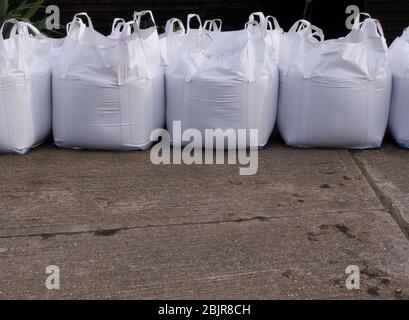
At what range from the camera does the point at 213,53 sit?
450cm

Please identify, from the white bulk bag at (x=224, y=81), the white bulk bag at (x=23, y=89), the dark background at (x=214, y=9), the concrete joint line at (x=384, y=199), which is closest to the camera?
the concrete joint line at (x=384, y=199)

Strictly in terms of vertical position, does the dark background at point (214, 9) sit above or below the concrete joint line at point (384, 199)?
above

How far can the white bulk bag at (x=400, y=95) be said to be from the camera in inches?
176

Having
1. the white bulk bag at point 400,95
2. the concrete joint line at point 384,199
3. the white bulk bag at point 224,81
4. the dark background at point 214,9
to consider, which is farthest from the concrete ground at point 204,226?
the dark background at point 214,9

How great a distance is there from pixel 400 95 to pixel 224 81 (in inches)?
54.7

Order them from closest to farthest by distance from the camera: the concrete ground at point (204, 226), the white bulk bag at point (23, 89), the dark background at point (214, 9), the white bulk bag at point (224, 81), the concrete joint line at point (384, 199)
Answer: the concrete ground at point (204, 226)
the concrete joint line at point (384, 199)
the white bulk bag at point (23, 89)
the white bulk bag at point (224, 81)
the dark background at point (214, 9)

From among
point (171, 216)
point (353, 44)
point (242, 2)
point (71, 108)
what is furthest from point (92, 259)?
point (242, 2)

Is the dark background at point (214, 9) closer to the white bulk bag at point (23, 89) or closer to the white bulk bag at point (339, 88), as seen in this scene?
the white bulk bag at point (23, 89)

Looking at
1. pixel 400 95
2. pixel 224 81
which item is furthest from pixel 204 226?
pixel 400 95

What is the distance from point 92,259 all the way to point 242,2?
549cm

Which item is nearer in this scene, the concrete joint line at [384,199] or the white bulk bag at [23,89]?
the concrete joint line at [384,199]

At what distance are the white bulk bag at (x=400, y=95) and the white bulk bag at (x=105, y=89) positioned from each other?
1847mm

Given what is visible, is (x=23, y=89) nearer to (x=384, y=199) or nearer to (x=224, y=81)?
(x=224, y=81)

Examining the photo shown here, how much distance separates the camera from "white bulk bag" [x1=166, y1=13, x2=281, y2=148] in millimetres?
4309
